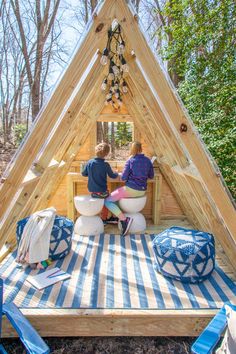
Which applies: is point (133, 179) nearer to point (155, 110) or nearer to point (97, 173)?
point (97, 173)

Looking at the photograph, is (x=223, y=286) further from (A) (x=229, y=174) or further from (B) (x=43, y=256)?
(A) (x=229, y=174)

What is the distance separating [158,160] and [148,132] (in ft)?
1.50

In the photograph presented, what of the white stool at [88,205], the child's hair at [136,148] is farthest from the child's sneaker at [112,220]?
the child's hair at [136,148]

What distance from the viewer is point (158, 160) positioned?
389 cm

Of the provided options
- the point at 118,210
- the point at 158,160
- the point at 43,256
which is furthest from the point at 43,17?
the point at 43,256

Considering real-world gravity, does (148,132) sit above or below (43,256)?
above

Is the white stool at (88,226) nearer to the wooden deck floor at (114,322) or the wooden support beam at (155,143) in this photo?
the wooden support beam at (155,143)

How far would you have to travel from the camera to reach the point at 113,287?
7.06 ft

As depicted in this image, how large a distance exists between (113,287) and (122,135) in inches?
205

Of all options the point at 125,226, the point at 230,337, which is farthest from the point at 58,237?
the point at 230,337

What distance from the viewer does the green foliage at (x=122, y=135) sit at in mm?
6855

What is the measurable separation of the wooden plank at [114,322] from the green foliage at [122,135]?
5372 millimetres

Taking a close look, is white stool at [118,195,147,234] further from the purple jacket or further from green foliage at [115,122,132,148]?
green foliage at [115,122,132,148]

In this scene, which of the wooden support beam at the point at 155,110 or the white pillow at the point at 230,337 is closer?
the white pillow at the point at 230,337
